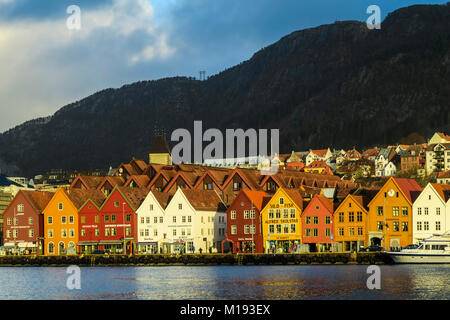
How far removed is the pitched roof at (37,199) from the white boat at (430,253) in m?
63.4

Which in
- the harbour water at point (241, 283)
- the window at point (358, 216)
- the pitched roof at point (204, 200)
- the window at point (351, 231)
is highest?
the pitched roof at point (204, 200)

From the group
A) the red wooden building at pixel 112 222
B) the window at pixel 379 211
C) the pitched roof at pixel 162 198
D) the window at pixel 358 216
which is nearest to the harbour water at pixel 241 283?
the window at pixel 358 216

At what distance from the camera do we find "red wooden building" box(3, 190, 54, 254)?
140 metres

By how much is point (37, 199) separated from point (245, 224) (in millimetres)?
38785

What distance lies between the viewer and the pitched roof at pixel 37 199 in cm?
14200

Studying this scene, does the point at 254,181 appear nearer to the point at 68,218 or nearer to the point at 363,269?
the point at 68,218

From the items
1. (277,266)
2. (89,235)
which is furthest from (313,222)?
(89,235)

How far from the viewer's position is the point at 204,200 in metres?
131

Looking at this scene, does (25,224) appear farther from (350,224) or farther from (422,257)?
(422,257)

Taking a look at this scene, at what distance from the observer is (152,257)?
119m

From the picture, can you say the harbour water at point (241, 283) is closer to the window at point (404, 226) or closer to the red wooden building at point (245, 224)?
the window at point (404, 226)

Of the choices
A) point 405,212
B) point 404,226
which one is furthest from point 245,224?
point 405,212

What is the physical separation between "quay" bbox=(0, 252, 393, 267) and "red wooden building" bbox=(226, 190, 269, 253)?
34.6ft

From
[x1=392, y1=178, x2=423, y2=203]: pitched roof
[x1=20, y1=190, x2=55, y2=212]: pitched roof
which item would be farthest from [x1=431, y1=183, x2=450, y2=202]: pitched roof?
[x1=20, y1=190, x2=55, y2=212]: pitched roof
